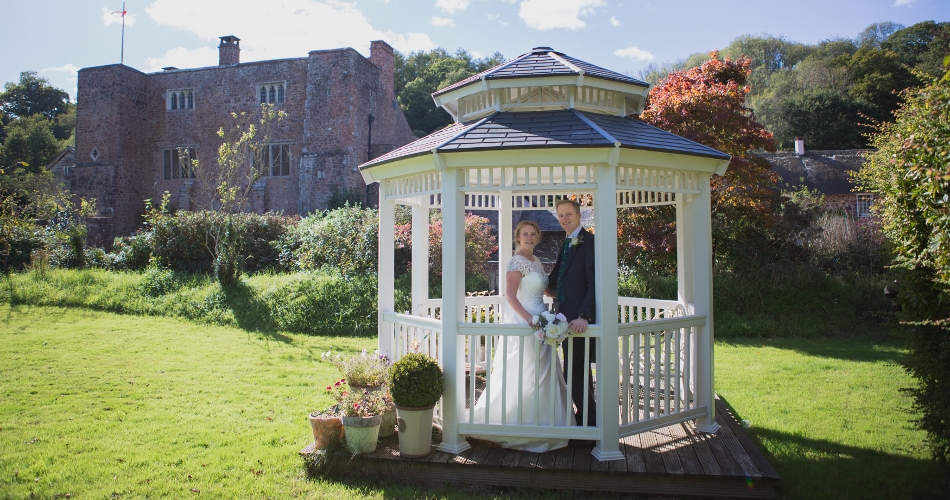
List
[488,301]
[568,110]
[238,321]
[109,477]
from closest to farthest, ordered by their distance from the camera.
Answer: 1. [109,477]
2. [568,110]
3. [488,301]
4. [238,321]

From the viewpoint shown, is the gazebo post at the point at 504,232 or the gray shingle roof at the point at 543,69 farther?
the gazebo post at the point at 504,232

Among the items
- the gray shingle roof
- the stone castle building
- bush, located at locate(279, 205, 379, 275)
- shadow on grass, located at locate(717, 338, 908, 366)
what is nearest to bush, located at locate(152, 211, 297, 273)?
bush, located at locate(279, 205, 379, 275)

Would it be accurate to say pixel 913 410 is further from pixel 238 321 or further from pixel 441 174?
pixel 238 321

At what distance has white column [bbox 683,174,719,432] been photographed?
17.7 ft

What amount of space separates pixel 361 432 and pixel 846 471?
4.24 meters

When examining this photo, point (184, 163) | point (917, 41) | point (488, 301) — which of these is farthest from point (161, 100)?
point (917, 41)

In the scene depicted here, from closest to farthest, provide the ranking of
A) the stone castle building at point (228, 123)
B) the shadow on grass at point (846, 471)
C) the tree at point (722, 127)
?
the shadow on grass at point (846, 471), the tree at point (722, 127), the stone castle building at point (228, 123)

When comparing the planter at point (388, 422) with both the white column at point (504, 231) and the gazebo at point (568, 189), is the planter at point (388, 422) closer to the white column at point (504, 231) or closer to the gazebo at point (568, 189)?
the gazebo at point (568, 189)

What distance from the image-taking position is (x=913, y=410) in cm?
480

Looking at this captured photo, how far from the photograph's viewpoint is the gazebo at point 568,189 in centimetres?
471

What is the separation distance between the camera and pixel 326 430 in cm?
489

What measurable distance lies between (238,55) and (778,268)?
2576 centimetres

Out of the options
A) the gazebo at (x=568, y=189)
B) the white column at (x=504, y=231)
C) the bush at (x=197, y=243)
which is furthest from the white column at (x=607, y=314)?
the bush at (x=197, y=243)

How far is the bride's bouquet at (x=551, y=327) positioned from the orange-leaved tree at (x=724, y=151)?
26.7 feet
